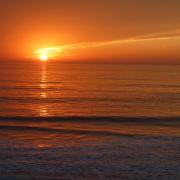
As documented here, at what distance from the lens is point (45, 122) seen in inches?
1180

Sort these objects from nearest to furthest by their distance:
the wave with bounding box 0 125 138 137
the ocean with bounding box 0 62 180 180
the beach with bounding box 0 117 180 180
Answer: the beach with bounding box 0 117 180 180 → the ocean with bounding box 0 62 180 180 → the wave with bounding box 0 125 138 137

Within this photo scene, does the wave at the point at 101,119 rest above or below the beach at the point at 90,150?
below

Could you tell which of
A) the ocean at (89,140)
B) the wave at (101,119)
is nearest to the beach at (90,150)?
Answer: the ocean at (89,140)

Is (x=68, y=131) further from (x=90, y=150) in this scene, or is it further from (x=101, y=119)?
(x=90, y=150)

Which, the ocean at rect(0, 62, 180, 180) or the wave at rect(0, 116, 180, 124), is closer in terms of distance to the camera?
the ocean at rect(0, 62, 180, 180)

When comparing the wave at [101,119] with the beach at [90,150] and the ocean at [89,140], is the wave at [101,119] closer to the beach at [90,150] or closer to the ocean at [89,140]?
the ocean at [89,140]

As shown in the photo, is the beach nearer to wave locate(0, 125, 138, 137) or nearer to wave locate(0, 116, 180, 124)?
wave locate(0, 125, 138, 137)

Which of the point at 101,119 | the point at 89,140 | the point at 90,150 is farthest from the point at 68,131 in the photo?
the point at 90,150

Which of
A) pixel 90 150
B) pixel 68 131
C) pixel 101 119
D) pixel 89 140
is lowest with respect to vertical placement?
pixel 101 119

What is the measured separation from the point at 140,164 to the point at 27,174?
474cm

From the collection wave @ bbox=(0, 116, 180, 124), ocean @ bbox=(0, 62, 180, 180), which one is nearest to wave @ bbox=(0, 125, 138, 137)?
ocean @ bbox=(0, 62, 180, 180)

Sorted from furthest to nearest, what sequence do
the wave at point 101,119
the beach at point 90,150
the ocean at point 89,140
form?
1. the wave at point 101,119
2. the ocean at point 89,140
3. the beach at point 90,150

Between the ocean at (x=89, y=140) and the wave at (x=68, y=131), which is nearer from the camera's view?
the ocean at (x=89, y=140)

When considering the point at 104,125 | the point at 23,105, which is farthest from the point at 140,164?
the point at 23,105
